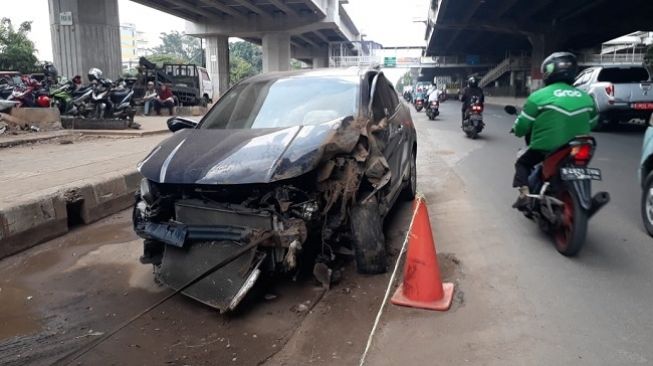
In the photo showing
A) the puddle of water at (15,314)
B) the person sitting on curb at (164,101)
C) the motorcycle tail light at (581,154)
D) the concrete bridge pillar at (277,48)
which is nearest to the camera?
the puddle of water at (15,314)

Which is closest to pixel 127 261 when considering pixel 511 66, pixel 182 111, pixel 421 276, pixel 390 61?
pixel 421 276

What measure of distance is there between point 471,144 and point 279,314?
9.64m

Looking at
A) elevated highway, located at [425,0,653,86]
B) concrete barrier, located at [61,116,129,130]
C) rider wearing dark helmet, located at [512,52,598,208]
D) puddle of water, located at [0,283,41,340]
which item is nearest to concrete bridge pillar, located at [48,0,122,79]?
concrete barrier, located at [61,116,129,130]

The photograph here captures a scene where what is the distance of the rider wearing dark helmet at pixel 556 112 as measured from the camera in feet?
15.3

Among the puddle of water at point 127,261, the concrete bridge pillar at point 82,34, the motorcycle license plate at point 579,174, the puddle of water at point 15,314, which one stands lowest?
the puddle of water at point 15,314

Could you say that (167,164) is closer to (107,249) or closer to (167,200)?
(167,200)

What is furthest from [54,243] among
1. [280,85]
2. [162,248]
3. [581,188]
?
[581,188]

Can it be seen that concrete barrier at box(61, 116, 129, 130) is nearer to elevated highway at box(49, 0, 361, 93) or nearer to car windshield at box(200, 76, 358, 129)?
elevated highway at box(49, 0, 361, 93)

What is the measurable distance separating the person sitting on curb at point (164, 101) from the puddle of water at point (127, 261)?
50.8 ft

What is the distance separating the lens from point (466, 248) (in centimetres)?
489

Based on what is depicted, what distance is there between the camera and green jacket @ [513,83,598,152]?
466 cm

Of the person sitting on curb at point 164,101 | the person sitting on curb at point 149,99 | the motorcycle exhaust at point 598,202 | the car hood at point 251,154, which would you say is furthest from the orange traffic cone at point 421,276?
the person sitting on curb at point 164,101

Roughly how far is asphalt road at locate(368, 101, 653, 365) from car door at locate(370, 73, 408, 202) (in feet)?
2.49

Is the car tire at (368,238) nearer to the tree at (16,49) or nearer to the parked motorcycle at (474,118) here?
the parked motorcycle at (474,118)
